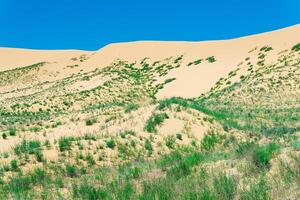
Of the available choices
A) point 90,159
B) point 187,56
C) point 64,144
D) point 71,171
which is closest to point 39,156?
point 64,144

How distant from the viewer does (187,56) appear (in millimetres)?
69812

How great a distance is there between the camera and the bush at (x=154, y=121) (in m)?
18.9

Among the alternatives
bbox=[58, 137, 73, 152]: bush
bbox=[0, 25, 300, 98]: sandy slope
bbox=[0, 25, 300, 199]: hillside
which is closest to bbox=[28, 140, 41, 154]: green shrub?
bbox=[0, 25, 300, 199]: hillside

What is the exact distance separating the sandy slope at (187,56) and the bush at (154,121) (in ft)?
96.2

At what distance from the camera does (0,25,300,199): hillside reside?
8359mm

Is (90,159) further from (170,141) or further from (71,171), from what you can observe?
(170,141)

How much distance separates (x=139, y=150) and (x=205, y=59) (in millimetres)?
50048

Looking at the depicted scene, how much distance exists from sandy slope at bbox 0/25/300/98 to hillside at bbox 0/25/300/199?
372 mm

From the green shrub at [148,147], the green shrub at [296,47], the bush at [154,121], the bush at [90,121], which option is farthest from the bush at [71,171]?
the green shrub at [296,47]

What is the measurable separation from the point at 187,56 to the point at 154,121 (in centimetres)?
5095

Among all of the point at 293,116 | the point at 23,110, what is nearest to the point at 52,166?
the point at 293,116

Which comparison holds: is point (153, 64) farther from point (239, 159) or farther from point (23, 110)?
point (239, 159)

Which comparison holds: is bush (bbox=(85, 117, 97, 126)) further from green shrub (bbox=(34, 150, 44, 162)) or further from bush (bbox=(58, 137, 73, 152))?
green shrub (bbox=(34, 150, 44, 162))

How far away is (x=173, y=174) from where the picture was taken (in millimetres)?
9656
